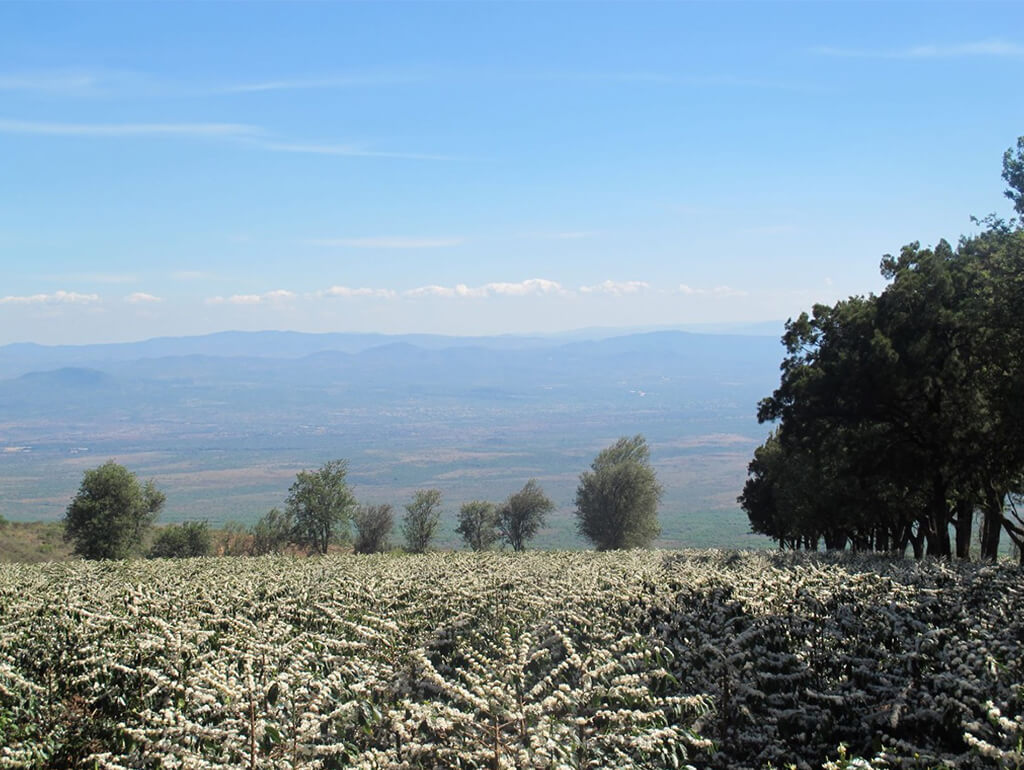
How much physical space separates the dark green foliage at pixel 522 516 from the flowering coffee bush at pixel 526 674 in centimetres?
6750

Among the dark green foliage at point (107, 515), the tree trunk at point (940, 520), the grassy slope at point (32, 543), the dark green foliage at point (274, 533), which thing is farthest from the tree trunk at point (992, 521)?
the dark green foliage at point (274, 533)

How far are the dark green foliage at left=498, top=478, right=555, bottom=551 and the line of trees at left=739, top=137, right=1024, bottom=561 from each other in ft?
162

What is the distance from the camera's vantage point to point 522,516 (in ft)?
264

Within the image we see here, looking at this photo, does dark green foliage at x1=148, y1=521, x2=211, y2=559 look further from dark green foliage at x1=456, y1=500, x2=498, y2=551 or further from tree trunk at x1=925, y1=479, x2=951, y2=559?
tree trunk at x1=925, y1=479, x2=951, y2=559

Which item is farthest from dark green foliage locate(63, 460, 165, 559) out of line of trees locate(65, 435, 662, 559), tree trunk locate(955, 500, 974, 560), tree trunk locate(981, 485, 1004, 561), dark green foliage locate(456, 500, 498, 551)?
tree trunk locate(981, 485, 1004, 561)

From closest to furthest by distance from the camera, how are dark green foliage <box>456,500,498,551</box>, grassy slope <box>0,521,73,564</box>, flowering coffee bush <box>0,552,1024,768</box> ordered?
flowering coffee bush <box>0,552,1024,768</box> → grassy slope <box>0,521,73,564</box> → dark green foliage <box>456,500,498,551</box>

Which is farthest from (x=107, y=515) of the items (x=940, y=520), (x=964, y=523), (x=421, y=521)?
(x=964, y=523)

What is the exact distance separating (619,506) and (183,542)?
3605cm

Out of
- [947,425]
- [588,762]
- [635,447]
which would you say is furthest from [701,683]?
[635,447]

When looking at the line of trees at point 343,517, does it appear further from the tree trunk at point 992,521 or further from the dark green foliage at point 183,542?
the tree trunk at point 992,521

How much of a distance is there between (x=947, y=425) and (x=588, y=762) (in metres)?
22.5

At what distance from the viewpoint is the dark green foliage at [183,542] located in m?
61.9

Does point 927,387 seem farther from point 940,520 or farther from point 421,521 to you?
point 421,521

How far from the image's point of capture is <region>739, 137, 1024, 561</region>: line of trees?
2353 centimetres
